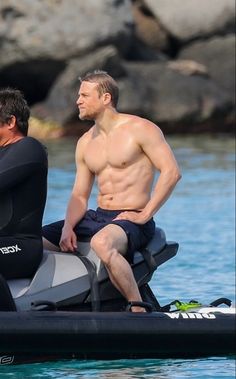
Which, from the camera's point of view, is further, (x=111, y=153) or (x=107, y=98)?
(x=111, y=153)

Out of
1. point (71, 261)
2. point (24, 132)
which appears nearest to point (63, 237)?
point (71, 261)

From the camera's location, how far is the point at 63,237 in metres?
7.59

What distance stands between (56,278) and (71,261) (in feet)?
0.50

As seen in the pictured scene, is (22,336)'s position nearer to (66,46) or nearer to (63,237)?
(63,237)

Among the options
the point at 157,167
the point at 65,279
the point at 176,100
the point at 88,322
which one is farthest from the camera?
the point at 176,100

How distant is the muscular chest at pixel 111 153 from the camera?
25.2ft

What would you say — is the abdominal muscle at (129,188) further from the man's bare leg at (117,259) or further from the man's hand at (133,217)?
the man's bare leg at (117,259)

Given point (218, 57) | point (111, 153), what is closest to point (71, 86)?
point (218, 57)

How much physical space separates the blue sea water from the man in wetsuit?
62 centimetres

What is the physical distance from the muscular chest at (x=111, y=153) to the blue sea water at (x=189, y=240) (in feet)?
3.93

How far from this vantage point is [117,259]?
726 cm

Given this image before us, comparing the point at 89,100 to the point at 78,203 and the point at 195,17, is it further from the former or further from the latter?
the point at 195,17

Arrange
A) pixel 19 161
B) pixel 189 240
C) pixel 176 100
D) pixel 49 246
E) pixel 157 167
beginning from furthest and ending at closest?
pixel 176 100 → pixel 189 240 → pixel 49 246 → pixel 157 167 → pixel 19 161

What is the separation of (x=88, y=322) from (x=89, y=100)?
4.34 feet
